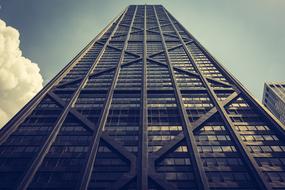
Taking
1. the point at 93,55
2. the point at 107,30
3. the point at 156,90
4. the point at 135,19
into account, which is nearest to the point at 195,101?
the point at 156,90

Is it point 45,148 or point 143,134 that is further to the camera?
point 143,134

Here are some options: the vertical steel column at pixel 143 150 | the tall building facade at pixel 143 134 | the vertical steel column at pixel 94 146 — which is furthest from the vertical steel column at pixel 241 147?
the vertical steel column at pixel 94 146

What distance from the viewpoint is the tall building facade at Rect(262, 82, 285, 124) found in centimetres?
9562

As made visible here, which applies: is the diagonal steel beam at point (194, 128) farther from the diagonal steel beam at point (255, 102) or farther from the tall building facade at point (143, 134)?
the diagonal steel beam at point (255, 102)

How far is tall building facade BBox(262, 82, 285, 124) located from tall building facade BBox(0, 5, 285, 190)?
181 feet

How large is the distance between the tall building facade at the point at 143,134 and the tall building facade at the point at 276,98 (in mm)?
55289

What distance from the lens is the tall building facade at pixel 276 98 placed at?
9562cm

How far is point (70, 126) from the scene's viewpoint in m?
33.9

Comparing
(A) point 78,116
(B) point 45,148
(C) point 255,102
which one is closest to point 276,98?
(C) point 255,102

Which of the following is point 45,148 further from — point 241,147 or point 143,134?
point 241,147

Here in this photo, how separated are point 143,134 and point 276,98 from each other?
83154mm

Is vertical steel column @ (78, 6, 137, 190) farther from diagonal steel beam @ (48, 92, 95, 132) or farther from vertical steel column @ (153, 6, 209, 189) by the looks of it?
vertical steel column @ (153, 6, 209, 189)

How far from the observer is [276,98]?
98000mm

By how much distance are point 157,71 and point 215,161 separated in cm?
2743
